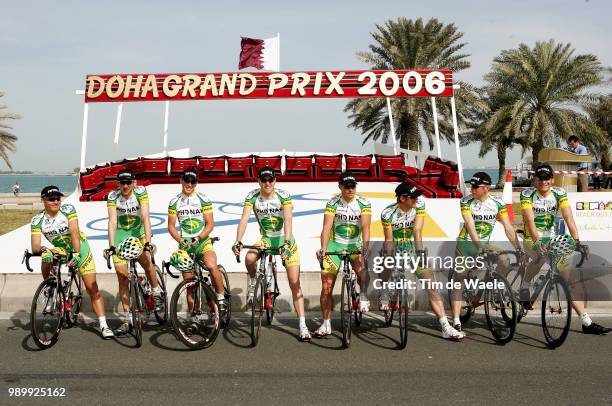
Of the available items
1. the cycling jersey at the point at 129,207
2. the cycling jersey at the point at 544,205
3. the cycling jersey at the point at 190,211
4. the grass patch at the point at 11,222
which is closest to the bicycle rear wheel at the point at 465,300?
the cycling jersey at the point at 544,205

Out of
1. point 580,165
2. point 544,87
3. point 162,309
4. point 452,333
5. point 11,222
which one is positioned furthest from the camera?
point 544,87

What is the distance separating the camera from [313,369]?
550 cm

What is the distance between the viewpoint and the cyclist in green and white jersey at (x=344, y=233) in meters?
6.58

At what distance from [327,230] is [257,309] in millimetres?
1172

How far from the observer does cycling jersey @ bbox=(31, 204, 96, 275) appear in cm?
660

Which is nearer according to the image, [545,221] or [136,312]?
[136,312]

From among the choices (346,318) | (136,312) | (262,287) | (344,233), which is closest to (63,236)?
(136,312)

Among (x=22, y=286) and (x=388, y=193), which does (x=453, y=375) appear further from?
(x=388, y=193)

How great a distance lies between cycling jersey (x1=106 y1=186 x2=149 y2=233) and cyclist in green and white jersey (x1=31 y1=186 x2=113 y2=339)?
0.51 m

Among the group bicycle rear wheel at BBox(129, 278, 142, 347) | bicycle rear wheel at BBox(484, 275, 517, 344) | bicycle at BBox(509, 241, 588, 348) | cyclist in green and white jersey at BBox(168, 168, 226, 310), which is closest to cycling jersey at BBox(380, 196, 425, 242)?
bicycle rear wheel at BBox(484, 275, 517, 344)

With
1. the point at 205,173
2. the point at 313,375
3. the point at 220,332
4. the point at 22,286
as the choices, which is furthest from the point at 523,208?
the point at 205,173

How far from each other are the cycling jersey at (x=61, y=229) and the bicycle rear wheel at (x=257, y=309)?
6.40 feet

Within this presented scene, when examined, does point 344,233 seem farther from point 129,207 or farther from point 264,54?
point 264,54

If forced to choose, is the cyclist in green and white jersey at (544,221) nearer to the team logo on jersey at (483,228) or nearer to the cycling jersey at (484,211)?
the cycling jersey at (484,211)
